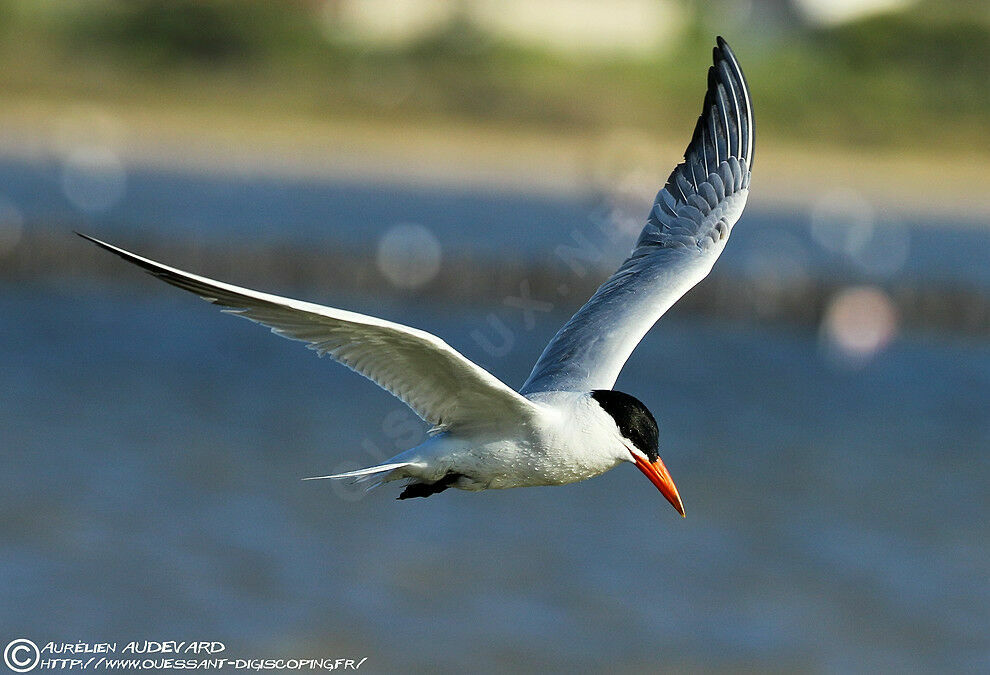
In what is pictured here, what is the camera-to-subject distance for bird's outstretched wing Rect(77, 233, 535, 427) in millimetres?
5867

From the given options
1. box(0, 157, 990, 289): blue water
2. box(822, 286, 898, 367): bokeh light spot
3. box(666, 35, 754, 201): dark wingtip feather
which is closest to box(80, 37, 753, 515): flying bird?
box(666, 35, 754, 201): dark wingtip feather

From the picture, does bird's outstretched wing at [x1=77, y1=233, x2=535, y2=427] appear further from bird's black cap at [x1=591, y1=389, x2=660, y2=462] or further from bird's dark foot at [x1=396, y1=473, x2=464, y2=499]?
bird's black cap at [x1=591, y1=389, x2=660, y2=462]

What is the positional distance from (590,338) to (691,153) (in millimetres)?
1497

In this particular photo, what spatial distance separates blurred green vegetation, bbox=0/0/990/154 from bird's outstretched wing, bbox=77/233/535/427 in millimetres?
46574

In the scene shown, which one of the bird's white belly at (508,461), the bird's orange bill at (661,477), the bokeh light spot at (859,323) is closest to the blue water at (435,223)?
the bokeh light spot at (859,323)

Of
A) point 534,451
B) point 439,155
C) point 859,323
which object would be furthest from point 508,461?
point 439,155

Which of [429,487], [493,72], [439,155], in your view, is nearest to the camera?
[429,487]

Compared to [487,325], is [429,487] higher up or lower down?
higher up

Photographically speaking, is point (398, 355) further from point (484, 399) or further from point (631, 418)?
point (631, 418)

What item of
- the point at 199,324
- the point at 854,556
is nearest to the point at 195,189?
the point at 199,324

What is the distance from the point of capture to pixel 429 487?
21.7 feet

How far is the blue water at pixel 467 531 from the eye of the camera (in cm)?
1393

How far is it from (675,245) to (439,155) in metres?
47.9

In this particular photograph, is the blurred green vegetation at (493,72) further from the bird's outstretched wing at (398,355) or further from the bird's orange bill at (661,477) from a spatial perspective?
the bird's outstretched wing at (398,355)
